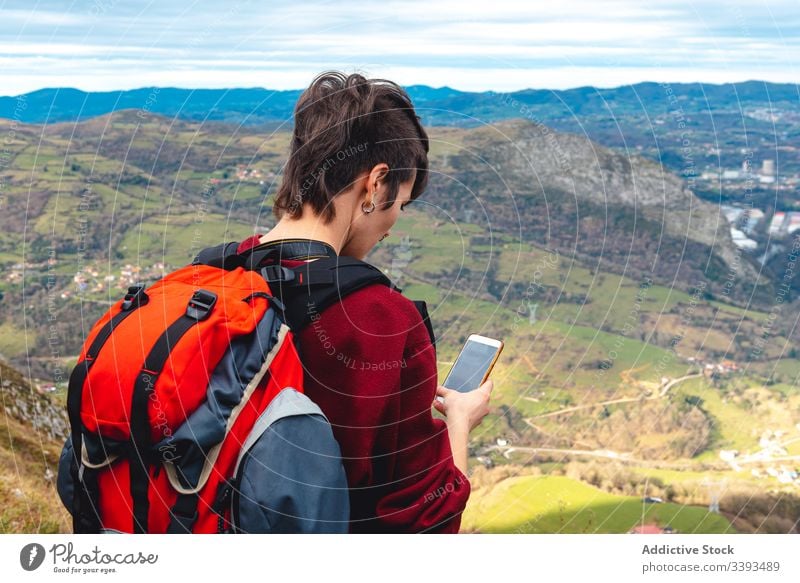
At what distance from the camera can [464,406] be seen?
3.73m

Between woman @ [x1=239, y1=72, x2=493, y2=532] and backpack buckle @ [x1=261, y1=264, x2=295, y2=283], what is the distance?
0.11m

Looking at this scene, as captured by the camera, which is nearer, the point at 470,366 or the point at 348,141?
the point at 348,141

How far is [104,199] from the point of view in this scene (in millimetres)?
47031

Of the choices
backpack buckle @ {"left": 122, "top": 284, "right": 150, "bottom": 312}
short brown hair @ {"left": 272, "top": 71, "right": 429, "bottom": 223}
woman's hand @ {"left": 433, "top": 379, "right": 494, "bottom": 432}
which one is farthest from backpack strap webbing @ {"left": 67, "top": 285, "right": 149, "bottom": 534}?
woman's hand @ {"left": 433, "top": 379, "right": 494, "bottom": 432}

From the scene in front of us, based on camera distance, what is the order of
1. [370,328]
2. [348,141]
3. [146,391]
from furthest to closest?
[348,141] → [370,328] → [146,391]

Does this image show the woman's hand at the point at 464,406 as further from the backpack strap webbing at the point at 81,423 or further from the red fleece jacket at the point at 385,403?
the backpack strap webbing at the point at 81,423

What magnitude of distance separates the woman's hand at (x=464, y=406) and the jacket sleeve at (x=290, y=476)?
2.67ft

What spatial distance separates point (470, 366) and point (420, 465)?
96 cm

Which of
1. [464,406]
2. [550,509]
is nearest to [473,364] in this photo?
[464,406]

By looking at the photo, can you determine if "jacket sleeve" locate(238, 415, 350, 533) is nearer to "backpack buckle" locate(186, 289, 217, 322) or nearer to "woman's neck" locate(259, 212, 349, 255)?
"backpack buckle" locate(186, 289, 217, 322)

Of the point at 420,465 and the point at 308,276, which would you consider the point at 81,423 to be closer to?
the point at 308,276

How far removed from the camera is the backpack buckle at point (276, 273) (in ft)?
10.2

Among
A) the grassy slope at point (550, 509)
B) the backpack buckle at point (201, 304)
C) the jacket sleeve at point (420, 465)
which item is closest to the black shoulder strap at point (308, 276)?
the jacket sleeve at point (420, 465)

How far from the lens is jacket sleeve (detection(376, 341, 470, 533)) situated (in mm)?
3102
